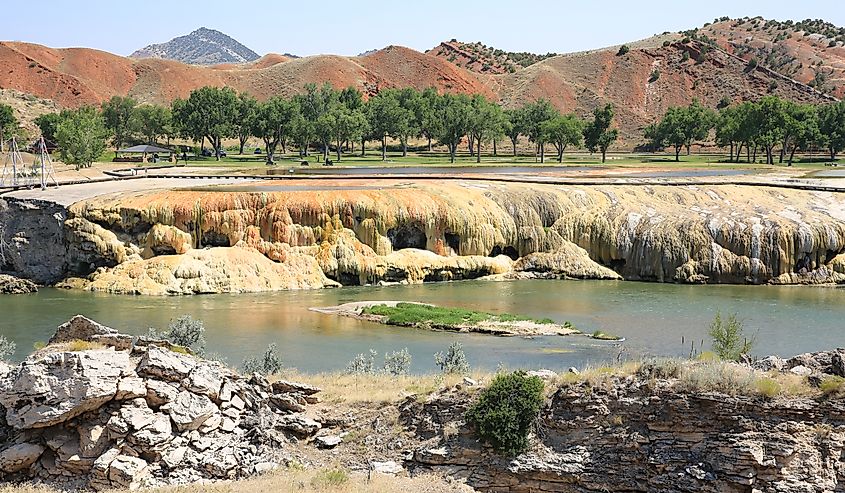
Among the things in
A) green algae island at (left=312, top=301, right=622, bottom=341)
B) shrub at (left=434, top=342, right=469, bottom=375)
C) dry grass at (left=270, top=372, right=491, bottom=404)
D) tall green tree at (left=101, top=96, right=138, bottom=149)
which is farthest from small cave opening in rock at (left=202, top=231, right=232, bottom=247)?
tall green tree at (left=101, top=96, right=138, bottom=149)

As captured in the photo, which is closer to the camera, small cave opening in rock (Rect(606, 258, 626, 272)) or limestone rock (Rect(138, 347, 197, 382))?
limestone rock (Rect(138, 347, 197, 382))

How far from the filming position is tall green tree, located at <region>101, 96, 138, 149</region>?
108 meters

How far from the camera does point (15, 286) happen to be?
A: 146 feet

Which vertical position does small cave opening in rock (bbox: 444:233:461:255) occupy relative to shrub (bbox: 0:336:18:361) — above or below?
above

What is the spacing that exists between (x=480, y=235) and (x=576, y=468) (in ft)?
109

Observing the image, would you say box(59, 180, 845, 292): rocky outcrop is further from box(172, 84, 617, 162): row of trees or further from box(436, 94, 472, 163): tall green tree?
box(436, 94, 472, 163): tall green tree

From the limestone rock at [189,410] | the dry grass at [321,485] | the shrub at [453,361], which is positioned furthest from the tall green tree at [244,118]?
the dry grass at [321,485]

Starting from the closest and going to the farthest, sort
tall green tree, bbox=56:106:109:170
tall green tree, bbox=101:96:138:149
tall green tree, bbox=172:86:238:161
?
tall green tree, bbox=56:106:109:170 < tall green tree, bbox=172:86:238:161 < tall green tree, bbox=101:96:138:149

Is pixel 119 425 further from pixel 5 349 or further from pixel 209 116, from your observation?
pixel 209 116

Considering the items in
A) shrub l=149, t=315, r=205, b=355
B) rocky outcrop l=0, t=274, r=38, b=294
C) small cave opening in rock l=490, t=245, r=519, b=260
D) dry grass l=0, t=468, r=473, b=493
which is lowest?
rocky outcrop l=0, t=274, r=38, b=294

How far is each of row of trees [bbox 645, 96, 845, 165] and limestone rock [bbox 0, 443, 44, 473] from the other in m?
90.2

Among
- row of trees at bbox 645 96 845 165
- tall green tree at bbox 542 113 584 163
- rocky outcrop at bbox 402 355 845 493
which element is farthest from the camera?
row of trees at bbox 645 96 845 165

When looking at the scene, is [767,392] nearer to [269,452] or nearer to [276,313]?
[269,452]

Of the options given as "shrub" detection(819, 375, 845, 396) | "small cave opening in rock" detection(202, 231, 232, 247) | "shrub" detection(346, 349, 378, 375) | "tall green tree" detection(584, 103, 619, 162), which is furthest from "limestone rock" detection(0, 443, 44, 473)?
"tall green tree" detection(584, 103, 619, 162)
